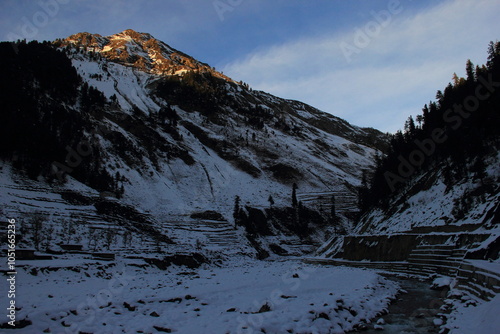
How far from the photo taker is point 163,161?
103500 millimetres

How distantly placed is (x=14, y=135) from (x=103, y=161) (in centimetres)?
2225

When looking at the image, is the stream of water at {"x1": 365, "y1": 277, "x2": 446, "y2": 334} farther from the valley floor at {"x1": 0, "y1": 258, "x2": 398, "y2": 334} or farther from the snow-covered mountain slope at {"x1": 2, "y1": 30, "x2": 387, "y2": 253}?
the snow-covered mountain slope at {"x1": 2, "y1": 30, "x2": 387, "y2": 253}

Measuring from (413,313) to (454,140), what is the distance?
39.3 m

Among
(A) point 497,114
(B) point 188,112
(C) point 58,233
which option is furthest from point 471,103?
(B) point 188,112

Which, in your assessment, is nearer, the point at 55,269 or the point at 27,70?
the point at 55,269

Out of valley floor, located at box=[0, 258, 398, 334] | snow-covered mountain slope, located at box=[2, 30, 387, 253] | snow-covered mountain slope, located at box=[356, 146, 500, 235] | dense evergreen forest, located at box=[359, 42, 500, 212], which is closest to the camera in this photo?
valley floor, located at box=[0, 258, 398, 334]

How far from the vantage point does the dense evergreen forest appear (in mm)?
40938

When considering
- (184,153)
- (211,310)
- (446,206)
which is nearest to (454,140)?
(446,206)

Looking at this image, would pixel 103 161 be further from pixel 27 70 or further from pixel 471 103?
pixel 471 103

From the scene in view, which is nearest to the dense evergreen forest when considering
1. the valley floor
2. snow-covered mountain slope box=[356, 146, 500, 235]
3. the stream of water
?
snow-covered mountain slope box=[356, 146, 500, 235]

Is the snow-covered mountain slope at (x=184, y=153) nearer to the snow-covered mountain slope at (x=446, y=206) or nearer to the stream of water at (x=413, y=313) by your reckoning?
the snow-covered mountain slope at (x=446, y=206)

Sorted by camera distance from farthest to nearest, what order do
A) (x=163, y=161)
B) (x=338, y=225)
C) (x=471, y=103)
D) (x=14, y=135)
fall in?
(x=163, y=161) < (x=338, y=225) < (x=14, y=135) < (x=471, y=103)

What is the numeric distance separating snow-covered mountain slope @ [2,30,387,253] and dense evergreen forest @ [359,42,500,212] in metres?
32.3

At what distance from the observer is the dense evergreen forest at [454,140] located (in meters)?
40.9
